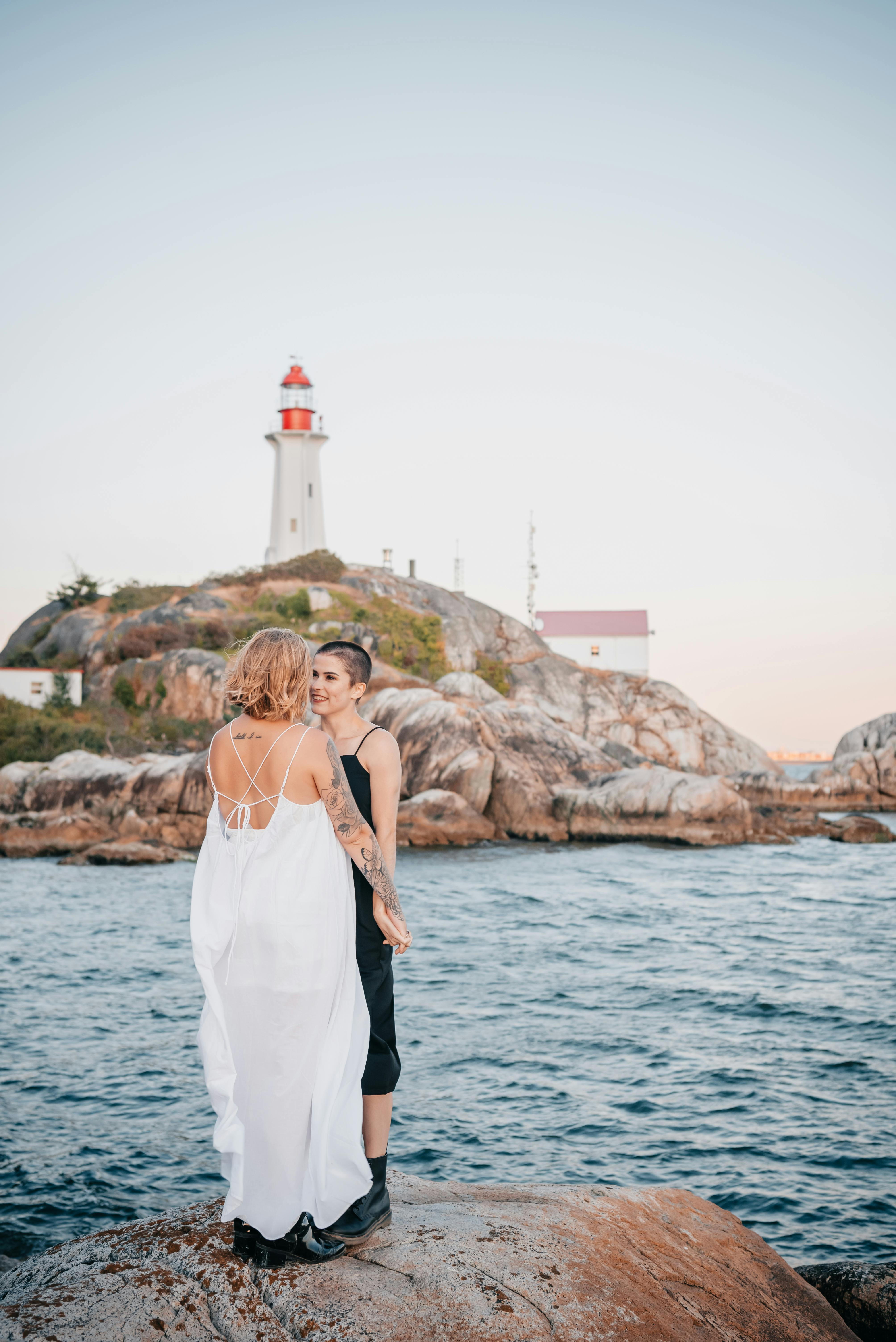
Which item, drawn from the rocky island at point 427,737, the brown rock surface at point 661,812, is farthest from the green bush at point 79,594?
the brown rock surface at point 661,812

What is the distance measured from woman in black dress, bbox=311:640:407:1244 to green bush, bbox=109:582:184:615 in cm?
4526

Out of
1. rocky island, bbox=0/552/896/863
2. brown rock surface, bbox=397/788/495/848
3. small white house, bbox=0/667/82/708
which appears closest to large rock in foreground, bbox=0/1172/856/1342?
rocky island, bbox=0/552/896/863

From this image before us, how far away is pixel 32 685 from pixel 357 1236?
4268cm

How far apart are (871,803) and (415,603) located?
24.4m

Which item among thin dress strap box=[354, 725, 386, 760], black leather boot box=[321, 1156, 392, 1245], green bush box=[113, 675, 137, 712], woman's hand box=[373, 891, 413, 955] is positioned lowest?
black leather boot box=[321, 1156, 392, 1245]

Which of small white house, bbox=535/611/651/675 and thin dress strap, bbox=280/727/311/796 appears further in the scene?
small white house, bbox=535/611/651/675

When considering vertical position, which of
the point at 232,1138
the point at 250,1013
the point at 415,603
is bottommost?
the point at 232,1138

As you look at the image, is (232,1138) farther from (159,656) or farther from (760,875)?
(159,656)

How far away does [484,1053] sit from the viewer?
33.6 feet

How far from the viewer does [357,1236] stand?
378 cm

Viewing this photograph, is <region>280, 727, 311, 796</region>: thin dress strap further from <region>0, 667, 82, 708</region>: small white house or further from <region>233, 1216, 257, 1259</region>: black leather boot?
<region>0, 667, 82, 708</region>: small white house

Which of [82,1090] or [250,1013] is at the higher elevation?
[250,1013]

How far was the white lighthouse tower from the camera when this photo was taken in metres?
55.4

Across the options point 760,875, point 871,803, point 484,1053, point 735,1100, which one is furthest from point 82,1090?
point 871,803
